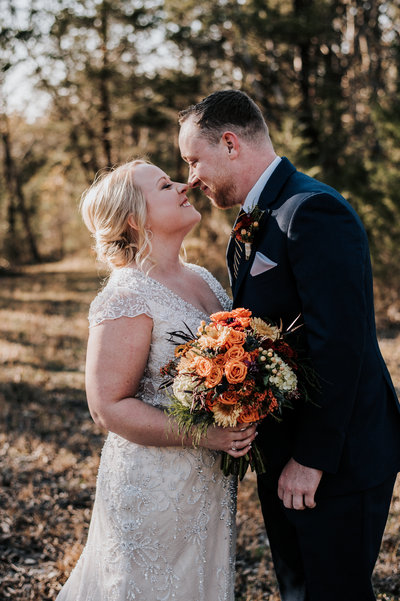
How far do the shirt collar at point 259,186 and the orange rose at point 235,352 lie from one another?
80 centimetres

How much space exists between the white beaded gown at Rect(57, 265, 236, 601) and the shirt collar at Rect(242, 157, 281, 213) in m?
0.58

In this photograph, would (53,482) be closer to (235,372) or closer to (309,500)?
(309,500)

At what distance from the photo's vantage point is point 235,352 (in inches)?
79.4

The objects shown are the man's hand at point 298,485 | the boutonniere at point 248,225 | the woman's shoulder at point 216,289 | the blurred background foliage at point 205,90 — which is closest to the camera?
the man's hand at point 298,485

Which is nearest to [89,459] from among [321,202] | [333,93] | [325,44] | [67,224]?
[321,202]

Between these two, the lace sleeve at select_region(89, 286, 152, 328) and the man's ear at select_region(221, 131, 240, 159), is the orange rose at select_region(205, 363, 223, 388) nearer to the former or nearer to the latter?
the lace sleeve at select_region(89, 286, 152, 328)

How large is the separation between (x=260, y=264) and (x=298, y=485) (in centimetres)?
92

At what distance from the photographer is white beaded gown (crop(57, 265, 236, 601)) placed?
2.60 metres

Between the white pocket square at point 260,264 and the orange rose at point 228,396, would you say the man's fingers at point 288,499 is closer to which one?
the orange rose at point 228,396

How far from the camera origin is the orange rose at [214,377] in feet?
6.53

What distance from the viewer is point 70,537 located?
427cm

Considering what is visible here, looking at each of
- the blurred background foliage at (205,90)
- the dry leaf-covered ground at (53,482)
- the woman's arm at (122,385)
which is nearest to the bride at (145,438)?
the woman's arm at (122,385)

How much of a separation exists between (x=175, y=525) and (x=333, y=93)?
1364 cm

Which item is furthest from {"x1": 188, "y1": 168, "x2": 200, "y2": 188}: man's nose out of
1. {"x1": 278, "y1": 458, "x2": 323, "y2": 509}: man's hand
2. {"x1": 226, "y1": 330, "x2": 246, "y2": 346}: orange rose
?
{"x1": 278, "y1": 458, "x2": 323, "y2": 509}: man's hand
